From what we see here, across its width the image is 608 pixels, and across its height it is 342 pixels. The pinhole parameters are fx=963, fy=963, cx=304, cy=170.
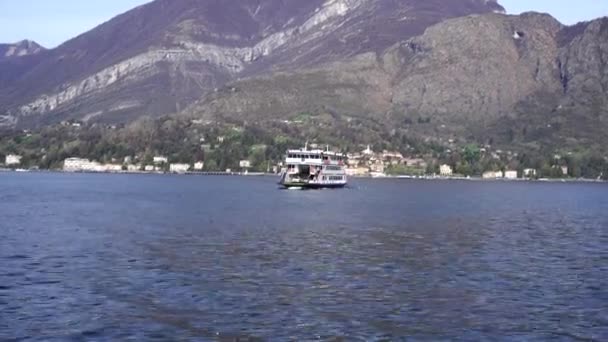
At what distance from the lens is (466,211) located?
109 metres

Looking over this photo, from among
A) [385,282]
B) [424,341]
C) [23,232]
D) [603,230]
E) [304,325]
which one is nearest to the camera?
[424,341]

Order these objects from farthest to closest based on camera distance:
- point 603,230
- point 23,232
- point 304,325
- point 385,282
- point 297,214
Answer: point 297,214 < point 603,230 < point 23,232 < point 385,282 < point 304,325

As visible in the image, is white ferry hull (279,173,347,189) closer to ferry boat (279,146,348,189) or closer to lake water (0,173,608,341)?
ferry boat (279,146,348,189)

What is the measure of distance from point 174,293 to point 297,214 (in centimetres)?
5488

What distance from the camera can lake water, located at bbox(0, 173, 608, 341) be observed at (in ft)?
115

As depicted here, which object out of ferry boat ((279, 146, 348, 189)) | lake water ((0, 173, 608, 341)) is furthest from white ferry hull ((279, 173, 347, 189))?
lake water ((0, 173, 608, 341))

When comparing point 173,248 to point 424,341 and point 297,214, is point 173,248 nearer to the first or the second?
point 424,341

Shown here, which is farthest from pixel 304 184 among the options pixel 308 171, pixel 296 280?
pixel 296 280

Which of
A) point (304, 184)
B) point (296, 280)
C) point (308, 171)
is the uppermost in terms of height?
point (308, 171)

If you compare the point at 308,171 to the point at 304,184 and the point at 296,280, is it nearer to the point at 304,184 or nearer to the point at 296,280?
the point at 304,184

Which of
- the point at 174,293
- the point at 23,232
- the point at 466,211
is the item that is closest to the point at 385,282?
the point at 174,293

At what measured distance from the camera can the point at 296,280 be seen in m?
45.3

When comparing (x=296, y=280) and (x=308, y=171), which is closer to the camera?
(x=296, y=280)

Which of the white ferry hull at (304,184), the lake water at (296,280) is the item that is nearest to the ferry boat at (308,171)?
the white ferry hull at (304,184)
